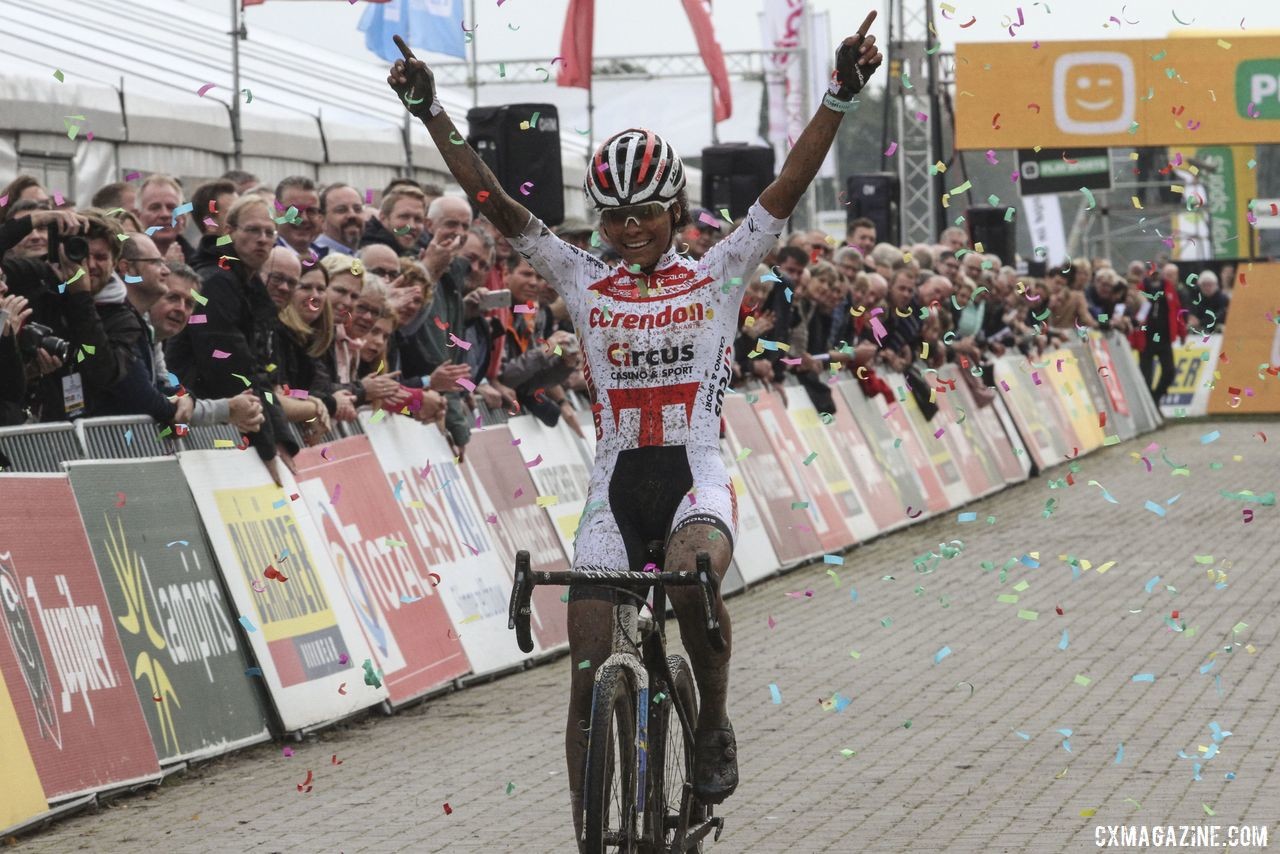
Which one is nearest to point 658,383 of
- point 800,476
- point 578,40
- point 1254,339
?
point 800,476

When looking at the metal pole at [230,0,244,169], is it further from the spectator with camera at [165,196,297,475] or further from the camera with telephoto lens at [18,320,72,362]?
the camera with telephoto lens at [18,320,72,362]

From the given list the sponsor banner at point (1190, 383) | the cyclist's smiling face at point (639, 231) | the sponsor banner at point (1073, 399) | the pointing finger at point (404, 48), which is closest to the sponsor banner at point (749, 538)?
the cyclist's smiling face at point (639, 231)

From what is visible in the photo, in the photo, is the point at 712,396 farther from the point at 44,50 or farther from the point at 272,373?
the point at 44,50

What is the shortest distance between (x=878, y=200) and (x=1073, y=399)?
4.05 meters

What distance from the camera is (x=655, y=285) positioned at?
6297 mm

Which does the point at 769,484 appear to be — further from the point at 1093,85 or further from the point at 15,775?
the point at 1093,85

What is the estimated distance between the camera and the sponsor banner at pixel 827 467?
56.6 ft

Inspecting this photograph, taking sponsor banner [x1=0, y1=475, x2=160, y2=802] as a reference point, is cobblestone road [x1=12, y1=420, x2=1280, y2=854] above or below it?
below

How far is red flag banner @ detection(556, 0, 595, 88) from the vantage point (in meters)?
23.2

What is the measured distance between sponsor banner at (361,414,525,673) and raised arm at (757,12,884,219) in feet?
16.7

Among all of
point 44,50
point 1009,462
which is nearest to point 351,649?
point 44,50

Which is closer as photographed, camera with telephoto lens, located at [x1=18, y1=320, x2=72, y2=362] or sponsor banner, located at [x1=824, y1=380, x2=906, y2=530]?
camera with telephoto lens, located at [x1=18, y1=320, x2=72, y2=362]

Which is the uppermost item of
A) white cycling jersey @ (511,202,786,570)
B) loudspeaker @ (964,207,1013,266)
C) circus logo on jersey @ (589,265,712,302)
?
loudspeaker @ (964,207,1013,266)

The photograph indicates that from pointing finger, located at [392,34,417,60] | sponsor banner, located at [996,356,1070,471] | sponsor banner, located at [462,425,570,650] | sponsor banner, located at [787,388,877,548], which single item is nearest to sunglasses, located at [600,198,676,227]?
pointing finger, located at [392,34,417,60]
